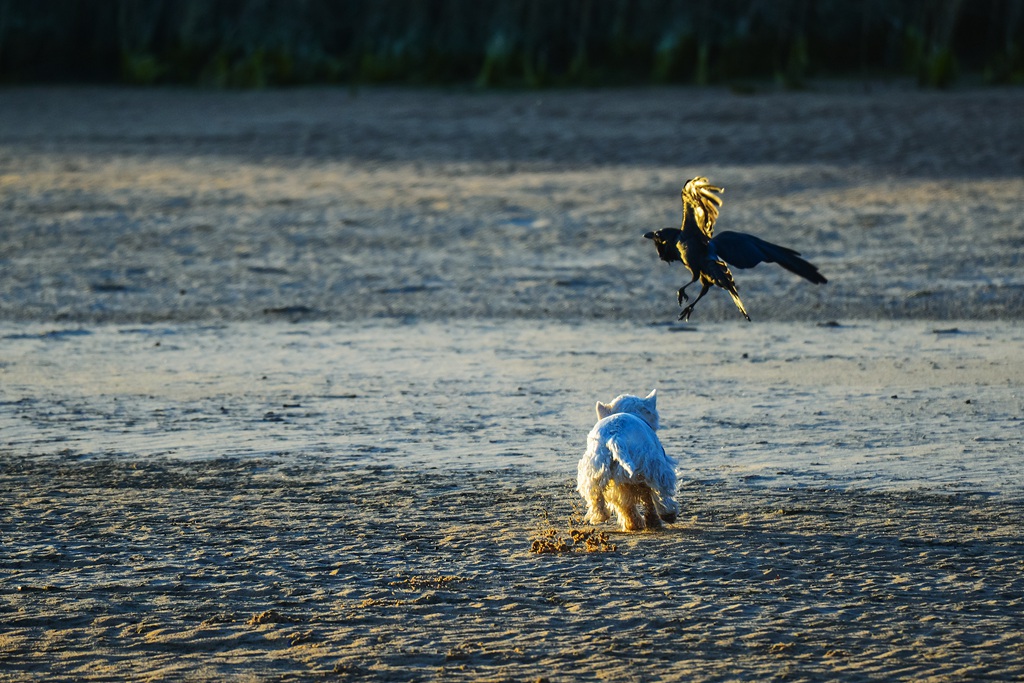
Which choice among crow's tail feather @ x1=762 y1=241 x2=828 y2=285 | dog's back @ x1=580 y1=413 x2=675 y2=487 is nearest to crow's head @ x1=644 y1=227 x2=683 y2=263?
crow's tail feather @ x1=762 y1=241 x2=828 y2=285

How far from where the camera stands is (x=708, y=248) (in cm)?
527

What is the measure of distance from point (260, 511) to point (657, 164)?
10.4 metres

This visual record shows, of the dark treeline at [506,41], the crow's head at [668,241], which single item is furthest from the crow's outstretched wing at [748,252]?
the dark treeline at [506,41]

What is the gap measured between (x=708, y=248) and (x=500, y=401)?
3192 millimetres

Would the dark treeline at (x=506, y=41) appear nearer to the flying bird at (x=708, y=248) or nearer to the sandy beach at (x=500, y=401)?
the sandy beach at (x=500, y=401)

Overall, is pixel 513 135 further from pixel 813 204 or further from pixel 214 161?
pixel 813 204

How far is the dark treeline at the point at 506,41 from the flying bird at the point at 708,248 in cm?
1534

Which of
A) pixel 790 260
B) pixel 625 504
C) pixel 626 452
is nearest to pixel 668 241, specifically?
pixel 790 260

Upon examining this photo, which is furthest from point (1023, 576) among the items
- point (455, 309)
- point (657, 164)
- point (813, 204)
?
point (657, 164)

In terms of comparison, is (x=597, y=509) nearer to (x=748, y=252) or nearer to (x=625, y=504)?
(x=625, y=504)

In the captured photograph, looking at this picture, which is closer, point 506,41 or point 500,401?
point 500,401

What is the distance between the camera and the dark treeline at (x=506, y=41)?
21.1 m

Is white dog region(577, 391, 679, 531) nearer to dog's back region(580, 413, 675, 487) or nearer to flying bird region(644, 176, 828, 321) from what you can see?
dog's back region(580, 413, 675, 487)

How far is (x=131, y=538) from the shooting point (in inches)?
236
